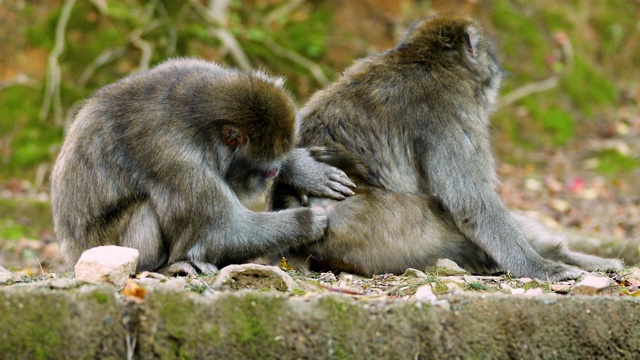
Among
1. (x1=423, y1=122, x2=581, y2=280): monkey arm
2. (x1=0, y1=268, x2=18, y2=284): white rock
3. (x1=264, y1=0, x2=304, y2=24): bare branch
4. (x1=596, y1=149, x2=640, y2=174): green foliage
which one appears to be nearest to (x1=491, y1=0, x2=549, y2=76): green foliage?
(x1=596, y1=149, x2=640, y2=174): green foliage

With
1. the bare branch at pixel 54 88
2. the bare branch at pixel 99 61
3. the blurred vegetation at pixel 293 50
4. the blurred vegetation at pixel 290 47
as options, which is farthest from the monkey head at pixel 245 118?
the bare branch at pixel 99 61

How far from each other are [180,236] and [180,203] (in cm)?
23

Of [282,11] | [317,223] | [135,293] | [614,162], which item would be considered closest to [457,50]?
[317,223]

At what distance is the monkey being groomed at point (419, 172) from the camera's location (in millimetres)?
4824

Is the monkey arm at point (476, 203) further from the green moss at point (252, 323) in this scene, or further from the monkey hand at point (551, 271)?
the green moss at point (252, 323)

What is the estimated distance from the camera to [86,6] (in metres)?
11.0

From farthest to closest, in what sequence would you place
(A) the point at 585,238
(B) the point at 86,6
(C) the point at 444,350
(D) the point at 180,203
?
1. (B) the point at 86,6
2. (A) the point at 585,238
3. (D) the point at 180,203
4. (C) the point at 444,350

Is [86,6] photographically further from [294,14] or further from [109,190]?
[109,190]

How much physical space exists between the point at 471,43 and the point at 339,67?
643 centimetres

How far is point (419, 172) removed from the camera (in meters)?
5.04

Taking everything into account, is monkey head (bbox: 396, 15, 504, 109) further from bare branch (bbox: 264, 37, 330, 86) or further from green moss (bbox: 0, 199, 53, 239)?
bare branch (bbox: 264, 37, 330, 86)

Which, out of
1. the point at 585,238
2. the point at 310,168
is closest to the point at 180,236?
the point at 310,168

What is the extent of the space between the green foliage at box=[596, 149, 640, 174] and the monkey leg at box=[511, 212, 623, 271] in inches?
250

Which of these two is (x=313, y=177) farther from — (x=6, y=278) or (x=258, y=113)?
(x=6, y=278)
